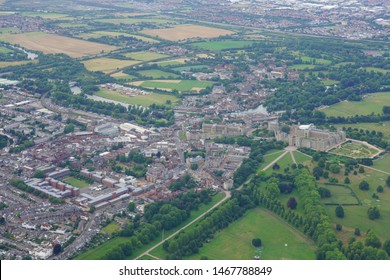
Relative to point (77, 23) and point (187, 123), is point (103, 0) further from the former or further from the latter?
point (187, 123)

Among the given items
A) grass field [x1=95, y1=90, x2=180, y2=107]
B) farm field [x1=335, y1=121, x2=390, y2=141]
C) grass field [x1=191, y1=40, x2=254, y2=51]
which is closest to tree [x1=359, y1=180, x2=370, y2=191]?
farm field [x1=335, y1=121, x2=390, y2=141]

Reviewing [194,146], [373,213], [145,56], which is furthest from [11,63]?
[373,213]

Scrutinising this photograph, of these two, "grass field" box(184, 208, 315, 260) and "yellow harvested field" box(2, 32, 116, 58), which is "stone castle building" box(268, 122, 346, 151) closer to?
"grass field" box(184, 208, 315, 260)

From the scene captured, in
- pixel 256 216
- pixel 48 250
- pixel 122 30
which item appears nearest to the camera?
pixel 48 250

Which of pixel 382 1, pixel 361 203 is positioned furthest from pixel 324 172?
pixel 382 1

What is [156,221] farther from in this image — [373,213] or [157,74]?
[157,74]

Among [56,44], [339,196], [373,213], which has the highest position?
[373,213]

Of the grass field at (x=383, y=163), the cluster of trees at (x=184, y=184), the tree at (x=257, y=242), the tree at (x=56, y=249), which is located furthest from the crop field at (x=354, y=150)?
Result: the tree at (x=56, y=249)
